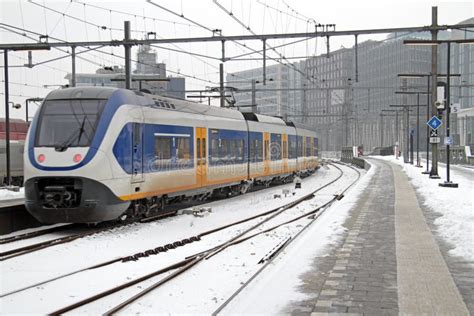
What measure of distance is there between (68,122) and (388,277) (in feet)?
26.5

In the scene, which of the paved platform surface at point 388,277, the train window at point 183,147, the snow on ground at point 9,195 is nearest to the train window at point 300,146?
the snow on ground at point 9,195

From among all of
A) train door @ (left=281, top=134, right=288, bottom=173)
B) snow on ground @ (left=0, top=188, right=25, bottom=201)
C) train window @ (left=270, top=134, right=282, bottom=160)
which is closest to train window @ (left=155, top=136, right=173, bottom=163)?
snow on ground @ (left=0, top=188, right=25, bottom=201)

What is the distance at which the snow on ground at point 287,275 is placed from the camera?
659cm

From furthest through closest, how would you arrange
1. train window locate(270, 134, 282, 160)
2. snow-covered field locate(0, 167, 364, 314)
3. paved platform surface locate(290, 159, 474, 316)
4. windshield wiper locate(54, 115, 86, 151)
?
train window locate(270, 134, 282, 160)
windshield wiper locate(54, 115, 86, 151)
snow-covered field locate(0, 167, 364, 314)
paved platform surface locate(290, 159, 474, 316)

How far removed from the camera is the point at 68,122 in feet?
42.0

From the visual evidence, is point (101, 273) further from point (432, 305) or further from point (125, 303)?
point (432, 305)

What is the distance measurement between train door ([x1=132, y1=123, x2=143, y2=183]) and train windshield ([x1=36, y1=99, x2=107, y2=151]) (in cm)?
112

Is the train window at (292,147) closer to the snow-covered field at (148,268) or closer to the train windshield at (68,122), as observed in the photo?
the snow-covered field at (148,268)

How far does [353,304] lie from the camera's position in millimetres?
6488

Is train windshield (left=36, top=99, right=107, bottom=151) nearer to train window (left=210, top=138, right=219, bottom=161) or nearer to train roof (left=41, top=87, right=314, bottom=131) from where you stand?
train roof (left=41, top=87, right=314, bottom=131)

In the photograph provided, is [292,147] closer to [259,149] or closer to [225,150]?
[259,149]

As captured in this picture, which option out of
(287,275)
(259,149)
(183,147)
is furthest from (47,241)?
(259,149)

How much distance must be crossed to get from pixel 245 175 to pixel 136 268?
13763 millimetres

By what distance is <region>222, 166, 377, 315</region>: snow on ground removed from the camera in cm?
659
